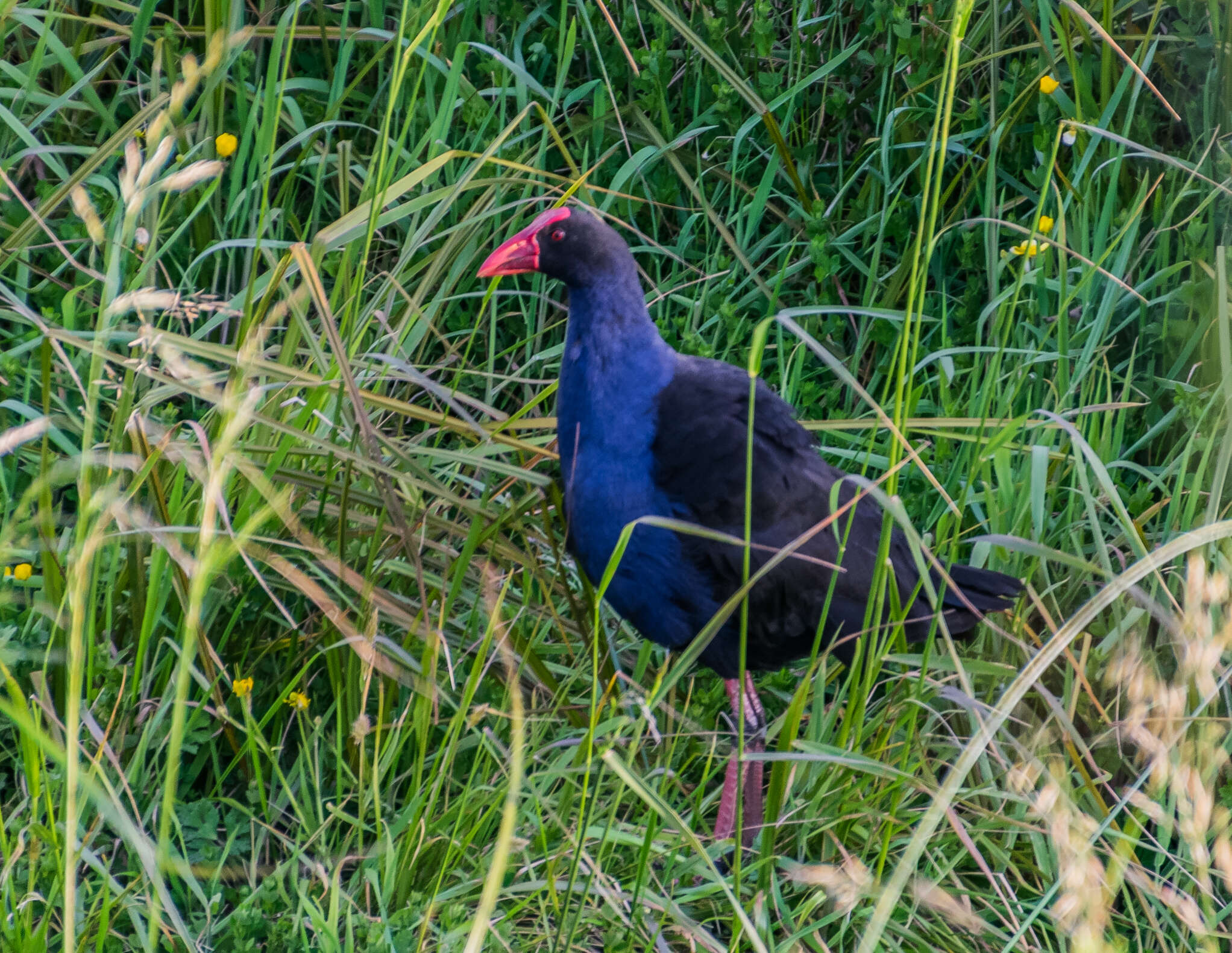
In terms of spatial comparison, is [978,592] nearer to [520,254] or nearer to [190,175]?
[520,254]

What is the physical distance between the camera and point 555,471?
254 cm

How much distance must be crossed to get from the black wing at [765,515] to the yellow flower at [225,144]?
1205 mm

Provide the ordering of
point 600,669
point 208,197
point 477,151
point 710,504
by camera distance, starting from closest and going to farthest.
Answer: point 710,504, point 600,669, point 208,197, point 477,151

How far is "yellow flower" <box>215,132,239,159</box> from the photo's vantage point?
280 cm

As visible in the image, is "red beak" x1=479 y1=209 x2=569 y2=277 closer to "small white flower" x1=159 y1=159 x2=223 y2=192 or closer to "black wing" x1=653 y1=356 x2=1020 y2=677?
"black wing" x1=653 y1=356 x2=1020 y2=677

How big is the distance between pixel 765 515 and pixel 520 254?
65 cm

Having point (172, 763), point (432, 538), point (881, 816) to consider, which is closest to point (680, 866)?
point (881, 816)

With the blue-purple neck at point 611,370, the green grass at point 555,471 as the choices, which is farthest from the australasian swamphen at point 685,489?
the green grass at point 555,471

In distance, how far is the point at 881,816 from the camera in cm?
189

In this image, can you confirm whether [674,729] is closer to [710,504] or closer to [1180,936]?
[710,504]

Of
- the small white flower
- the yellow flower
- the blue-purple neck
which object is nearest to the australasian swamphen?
the blue-purple neck

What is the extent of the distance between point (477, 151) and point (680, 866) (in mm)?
1735

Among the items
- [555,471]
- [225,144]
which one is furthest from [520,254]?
[225,144]

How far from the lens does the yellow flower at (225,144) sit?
2797 mm
